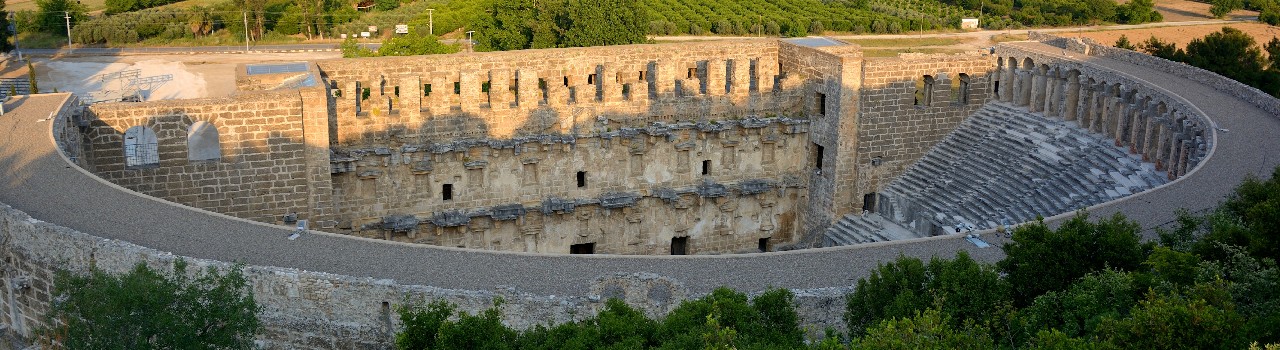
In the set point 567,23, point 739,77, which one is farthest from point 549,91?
point 567,23

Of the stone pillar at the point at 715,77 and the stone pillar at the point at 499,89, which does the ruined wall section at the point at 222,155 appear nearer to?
the stone pillar at the point at 499,89

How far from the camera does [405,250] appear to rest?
19656mm

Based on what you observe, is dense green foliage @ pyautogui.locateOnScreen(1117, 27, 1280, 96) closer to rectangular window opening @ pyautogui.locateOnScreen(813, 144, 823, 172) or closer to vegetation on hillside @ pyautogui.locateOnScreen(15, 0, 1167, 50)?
rectangular window opening @ pyautogui.locateOnScreen(813, 144, 823, 172)

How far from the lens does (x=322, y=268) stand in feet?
61.3

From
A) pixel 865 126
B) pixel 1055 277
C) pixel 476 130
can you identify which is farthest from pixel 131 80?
pixel 1055 277

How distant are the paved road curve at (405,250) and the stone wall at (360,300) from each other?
1.91 feet

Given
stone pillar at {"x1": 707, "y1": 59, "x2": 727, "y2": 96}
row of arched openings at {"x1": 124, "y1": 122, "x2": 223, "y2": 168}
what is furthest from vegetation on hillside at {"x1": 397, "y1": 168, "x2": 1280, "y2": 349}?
stone pillar at {"x1": 707, "y1": 59, "x2": 727, "y2": 96}

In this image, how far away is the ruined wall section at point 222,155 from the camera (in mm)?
24281

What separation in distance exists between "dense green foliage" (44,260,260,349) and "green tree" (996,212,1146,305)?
10.1 metres

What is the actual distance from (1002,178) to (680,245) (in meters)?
7.63

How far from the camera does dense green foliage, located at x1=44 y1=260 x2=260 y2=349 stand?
15.6m

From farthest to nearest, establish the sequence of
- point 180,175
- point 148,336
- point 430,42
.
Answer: point 430,42
point 180,175
point 148,336

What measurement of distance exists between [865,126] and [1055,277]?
550 inches

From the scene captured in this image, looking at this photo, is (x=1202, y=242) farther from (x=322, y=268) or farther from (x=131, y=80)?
(x=131, y=80)
